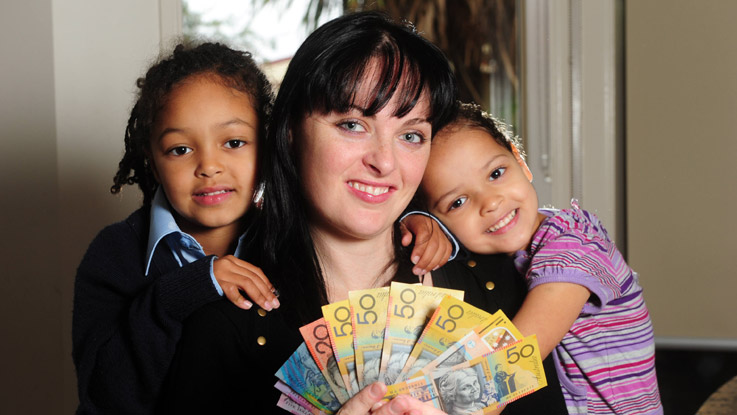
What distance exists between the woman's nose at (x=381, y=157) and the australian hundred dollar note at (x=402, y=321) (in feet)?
0.87

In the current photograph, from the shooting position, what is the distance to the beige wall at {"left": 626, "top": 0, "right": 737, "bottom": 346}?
12.4 ft

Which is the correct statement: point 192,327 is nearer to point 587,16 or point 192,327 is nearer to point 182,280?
point 182,280

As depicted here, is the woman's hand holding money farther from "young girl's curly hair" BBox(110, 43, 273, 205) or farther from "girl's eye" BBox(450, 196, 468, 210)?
"young girl's curly hair" BBox(110, 43, 273, 205)

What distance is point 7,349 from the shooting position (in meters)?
2.92

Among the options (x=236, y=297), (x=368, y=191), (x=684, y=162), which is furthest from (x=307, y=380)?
(x=684, y=162)

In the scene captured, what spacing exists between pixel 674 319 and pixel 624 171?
850 mm

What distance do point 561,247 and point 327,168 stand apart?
2.27ft

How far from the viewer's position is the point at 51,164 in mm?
2775

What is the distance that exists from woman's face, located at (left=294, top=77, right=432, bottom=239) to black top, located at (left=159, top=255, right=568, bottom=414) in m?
0.27

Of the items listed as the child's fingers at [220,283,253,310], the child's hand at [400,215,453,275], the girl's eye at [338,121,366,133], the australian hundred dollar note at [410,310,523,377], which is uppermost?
the girl's eye at [338,121,366,133]

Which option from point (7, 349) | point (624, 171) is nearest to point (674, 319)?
point (624, 171)

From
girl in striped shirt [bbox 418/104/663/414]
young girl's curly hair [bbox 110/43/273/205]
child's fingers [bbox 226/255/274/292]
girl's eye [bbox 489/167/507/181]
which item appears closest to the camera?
child's fingers [bbox 226/255/274/292]

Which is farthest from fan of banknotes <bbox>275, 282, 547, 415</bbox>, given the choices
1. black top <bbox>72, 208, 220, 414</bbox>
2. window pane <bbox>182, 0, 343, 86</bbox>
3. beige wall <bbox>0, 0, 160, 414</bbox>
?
window pane <bbox>182, 0, 343, 86</bbox>

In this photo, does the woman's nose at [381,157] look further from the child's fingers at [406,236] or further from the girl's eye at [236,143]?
the girl's eye at [236,143]
